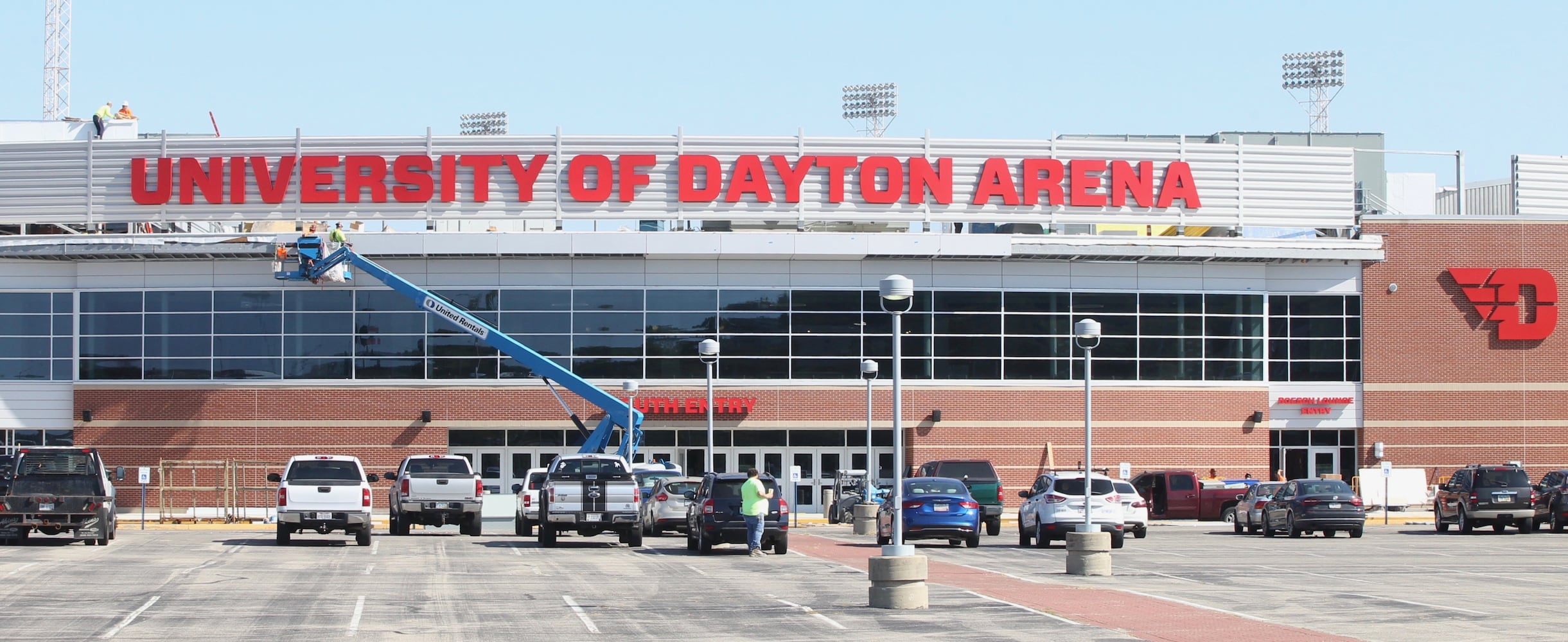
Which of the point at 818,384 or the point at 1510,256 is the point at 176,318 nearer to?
the point at 818,384

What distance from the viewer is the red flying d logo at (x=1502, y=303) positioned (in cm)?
5434

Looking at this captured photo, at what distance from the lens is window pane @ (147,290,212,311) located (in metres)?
51.8

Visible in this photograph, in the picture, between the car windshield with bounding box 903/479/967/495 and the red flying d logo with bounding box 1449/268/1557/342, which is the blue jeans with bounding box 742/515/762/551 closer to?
the car windshield with bounding box 903/479/967/495

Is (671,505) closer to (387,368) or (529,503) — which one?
(529,503)

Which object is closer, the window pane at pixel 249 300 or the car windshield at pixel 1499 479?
the car windshield at pixel 1499 479

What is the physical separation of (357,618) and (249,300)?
35.4 metres

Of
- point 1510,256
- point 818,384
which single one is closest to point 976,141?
point 818,384

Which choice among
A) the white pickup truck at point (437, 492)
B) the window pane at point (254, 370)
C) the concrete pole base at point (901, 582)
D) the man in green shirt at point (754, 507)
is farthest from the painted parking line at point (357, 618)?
the window pane at point (254, 370)

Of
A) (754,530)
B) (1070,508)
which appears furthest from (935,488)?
(754,530)

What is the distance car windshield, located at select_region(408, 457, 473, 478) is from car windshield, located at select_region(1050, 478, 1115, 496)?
12.5 meters

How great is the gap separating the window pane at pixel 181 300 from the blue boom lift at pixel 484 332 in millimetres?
3762

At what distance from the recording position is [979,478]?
41594 mm

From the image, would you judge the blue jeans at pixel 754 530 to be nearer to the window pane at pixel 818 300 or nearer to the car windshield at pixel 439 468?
the car windshield at pixel 439 468

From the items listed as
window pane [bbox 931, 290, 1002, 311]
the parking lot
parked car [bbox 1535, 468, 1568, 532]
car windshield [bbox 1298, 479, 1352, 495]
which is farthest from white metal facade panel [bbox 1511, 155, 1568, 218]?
the parking lot
